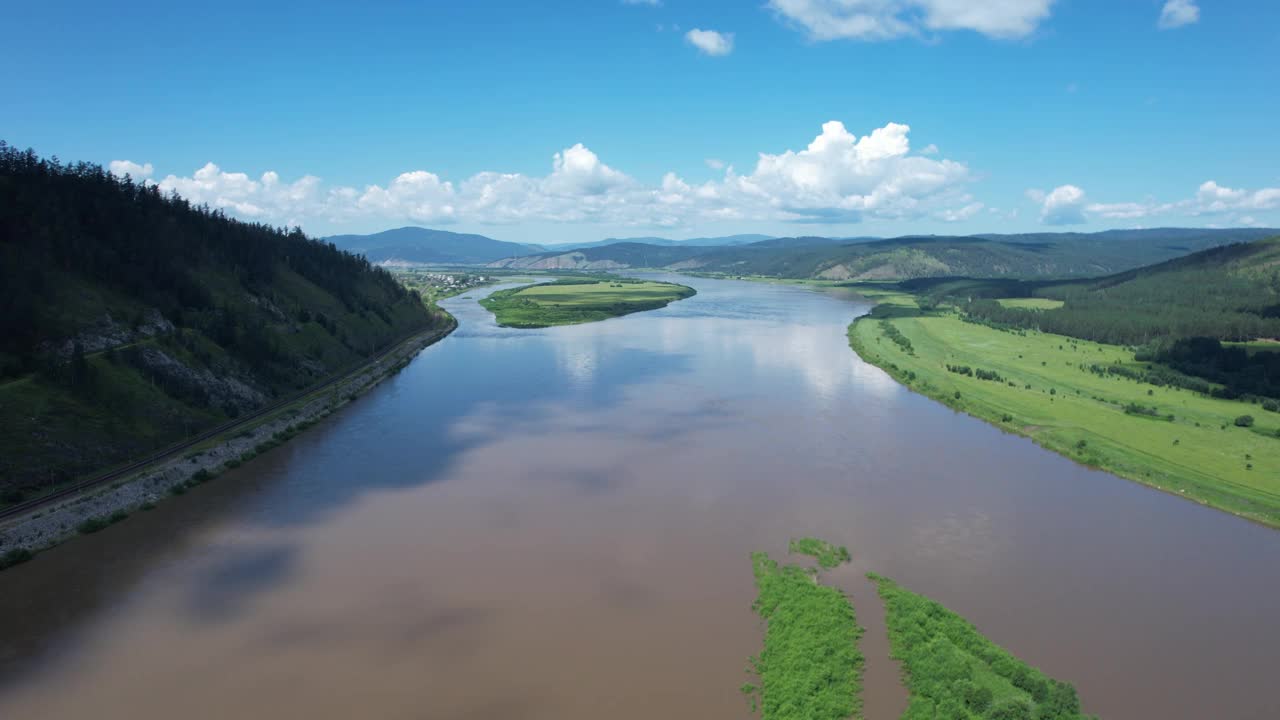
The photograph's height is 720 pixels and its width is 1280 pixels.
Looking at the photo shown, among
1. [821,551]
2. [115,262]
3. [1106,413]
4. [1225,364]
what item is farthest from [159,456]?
[1225,364]

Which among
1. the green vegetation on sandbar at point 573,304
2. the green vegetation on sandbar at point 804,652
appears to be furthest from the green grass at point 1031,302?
the green vegetation on sandbar at point 804,652

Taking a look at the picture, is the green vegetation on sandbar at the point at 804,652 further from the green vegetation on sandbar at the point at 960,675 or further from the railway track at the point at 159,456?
the railway track at the point at 159,456

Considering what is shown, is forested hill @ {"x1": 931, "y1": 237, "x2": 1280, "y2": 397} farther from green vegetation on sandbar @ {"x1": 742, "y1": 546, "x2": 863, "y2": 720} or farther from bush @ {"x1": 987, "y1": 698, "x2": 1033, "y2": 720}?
bush @ {"x1": 987, "y1": 698, "x2": 1033, "y2": 720}

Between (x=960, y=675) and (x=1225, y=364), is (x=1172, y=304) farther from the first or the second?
(x=960, y=675)

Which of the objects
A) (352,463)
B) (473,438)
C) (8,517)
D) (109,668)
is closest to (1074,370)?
(473,438)

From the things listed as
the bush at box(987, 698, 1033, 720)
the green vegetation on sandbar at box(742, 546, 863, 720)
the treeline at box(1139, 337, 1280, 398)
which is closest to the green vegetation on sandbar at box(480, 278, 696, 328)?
the treeline at box(1139, 337, 1280, 398)

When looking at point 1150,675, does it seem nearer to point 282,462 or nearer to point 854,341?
point 282,462
